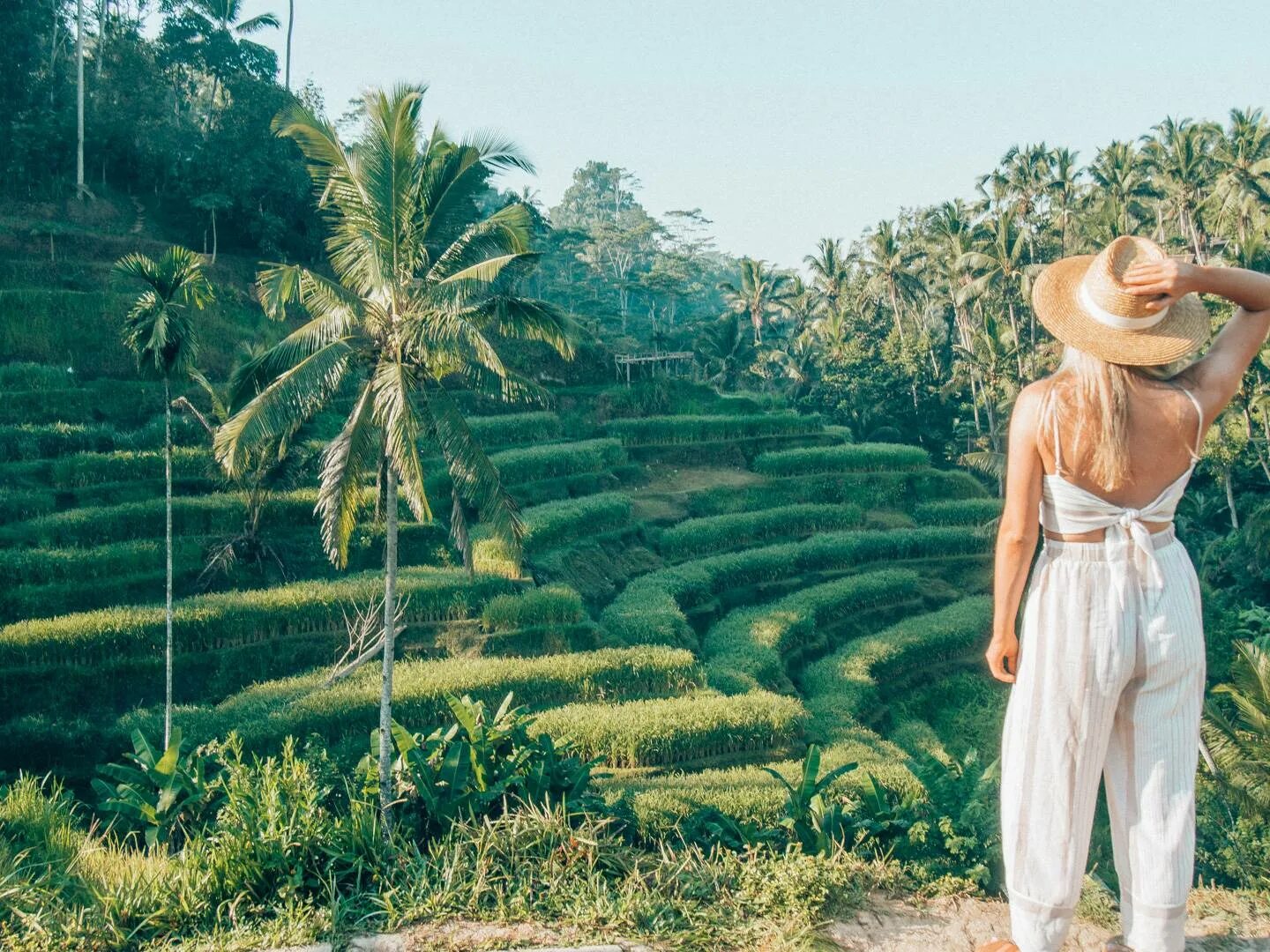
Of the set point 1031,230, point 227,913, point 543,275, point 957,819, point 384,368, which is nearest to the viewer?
point 227,913

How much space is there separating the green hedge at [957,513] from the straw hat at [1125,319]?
78.0 feet

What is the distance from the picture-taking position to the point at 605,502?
73.6 ft

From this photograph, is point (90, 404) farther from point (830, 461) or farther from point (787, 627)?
point (830, 461)

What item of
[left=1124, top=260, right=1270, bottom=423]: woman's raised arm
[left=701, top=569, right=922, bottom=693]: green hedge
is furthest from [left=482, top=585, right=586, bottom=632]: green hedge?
[left=1124, top=260, right=1270, bottom=423]: woman's raised arm

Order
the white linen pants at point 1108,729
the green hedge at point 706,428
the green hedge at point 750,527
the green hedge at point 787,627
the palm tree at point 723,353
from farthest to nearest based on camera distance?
1. the palm tree at point 723,353
2. the green hedge at point 706,428
3. the green hedge at point 750,527
4. the green hedge at point 787,627
5. the white linen pants at point 1108,729

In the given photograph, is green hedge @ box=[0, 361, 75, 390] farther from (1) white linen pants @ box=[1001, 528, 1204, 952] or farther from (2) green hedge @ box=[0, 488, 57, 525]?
(1) white linen pants @ box=[1001, 528, 1204, 952]

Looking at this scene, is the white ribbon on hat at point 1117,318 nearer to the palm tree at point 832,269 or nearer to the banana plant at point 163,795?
the banana plant at point 163,795

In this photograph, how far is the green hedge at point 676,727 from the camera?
44.2 feet

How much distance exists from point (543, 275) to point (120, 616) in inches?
1705

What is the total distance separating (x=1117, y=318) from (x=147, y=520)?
1664 cm

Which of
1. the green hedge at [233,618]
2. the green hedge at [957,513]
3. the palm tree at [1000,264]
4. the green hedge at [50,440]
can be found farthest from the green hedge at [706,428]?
the green hedge at [50,440]

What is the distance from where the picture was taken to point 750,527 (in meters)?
24.1

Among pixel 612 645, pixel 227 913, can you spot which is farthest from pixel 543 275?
pixel 227 913

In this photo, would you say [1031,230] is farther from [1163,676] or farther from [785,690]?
[1163,676]
